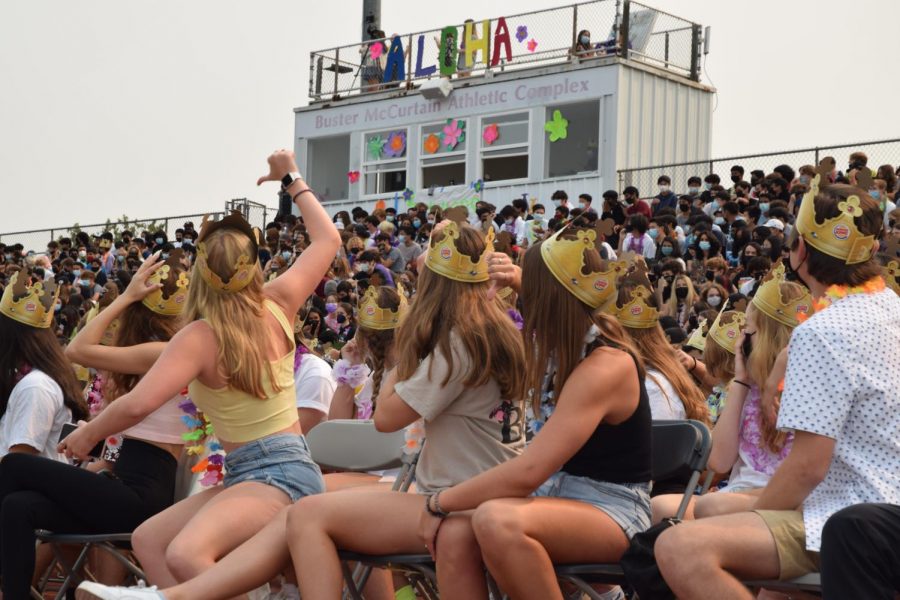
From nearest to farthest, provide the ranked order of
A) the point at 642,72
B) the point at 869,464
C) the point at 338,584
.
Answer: the point at 869,464 → the point at 338,584 → the point at 642,72

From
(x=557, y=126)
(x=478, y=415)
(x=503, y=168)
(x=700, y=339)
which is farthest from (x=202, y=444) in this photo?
(x=503, y=168)

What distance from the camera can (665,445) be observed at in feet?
14.9

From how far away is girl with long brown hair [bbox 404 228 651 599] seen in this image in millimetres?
3621

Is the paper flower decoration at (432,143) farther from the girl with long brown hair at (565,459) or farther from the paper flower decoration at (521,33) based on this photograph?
the girl with long brown hair at (565,459)

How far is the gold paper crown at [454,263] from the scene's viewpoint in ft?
14.0

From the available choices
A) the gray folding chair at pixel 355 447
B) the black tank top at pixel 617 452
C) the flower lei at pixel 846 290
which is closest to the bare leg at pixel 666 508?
the black tank top at pixel 617 452

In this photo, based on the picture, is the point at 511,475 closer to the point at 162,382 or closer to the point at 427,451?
→ the point at 427,451

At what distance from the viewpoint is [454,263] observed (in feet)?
14.0

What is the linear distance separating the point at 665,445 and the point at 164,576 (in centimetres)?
182

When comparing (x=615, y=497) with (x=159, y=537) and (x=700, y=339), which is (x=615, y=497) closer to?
(x=159, y=537)

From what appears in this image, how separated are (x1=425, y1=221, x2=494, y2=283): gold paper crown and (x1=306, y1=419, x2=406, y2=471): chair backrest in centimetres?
122

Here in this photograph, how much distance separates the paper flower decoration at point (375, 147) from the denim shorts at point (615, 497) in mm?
22649

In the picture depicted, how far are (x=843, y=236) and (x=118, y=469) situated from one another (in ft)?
10.1

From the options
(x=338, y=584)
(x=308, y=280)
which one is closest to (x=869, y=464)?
(x=338, y=584)
